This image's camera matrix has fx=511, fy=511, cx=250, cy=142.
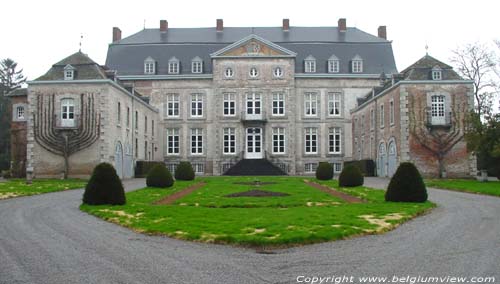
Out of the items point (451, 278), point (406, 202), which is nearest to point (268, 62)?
point (406, 202)

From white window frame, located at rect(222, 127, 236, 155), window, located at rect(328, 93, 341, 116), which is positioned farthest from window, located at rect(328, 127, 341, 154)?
white window frame, located at rect(222, 127, 236, 155)

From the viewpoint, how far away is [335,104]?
149 feet

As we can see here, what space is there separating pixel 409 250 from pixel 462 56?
38559mm

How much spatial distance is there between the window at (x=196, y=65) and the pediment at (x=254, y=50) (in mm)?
2369

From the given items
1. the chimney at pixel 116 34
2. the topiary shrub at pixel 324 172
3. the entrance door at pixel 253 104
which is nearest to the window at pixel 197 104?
the entrance door at pixel 253 104

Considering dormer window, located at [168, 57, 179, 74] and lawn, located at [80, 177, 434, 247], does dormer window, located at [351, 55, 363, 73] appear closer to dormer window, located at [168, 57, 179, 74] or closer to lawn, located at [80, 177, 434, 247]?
dormer window, located at [168, 57, 179, 74]

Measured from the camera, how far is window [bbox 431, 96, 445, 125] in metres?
32.0

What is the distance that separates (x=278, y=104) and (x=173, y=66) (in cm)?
1012

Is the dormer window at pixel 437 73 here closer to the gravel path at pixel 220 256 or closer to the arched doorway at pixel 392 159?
the arched doorway at pixel 392 159

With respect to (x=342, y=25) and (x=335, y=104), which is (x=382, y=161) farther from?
(x=342, y=25)

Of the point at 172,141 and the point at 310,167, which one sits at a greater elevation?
the point at 172,141

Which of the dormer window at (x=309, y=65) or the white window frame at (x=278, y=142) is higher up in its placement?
the dormer window at (x=309, y=65)

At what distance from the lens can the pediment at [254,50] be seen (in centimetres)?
4350

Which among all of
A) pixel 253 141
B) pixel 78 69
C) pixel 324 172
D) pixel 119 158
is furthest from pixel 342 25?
pixel 78 69
